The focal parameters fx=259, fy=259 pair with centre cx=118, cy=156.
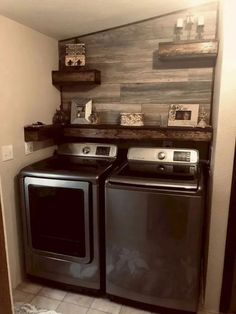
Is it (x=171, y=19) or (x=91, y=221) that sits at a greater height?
(x=171, y=19)

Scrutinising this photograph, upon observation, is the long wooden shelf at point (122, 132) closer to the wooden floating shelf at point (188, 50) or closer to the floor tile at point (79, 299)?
the wooden floating shelf at point (188, 50)

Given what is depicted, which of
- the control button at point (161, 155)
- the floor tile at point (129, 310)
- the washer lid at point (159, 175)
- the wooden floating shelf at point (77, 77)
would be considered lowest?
the floor tile at point (129, 310)

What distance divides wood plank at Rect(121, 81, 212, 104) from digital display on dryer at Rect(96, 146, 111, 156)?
19.6 inches

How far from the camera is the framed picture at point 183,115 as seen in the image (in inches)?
88.7

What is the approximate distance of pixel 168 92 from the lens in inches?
92.7

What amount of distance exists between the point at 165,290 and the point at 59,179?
1086 mm

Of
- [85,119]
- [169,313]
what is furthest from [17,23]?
A: [169,313]

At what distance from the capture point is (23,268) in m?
2.24

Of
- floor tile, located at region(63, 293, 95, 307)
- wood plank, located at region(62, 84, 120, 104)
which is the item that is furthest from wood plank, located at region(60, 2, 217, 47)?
floor tile, located at region(63, 293, 95, 307)

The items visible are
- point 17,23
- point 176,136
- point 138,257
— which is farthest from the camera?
point 176,136

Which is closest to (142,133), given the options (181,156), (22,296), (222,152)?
(181,156)

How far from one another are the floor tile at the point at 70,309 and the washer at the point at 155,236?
0.74 feet

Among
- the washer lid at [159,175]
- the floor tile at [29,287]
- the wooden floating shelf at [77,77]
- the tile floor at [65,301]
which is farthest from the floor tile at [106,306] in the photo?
the wooden floating shelf at [77,77]

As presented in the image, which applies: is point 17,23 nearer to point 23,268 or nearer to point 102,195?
point 102,195
